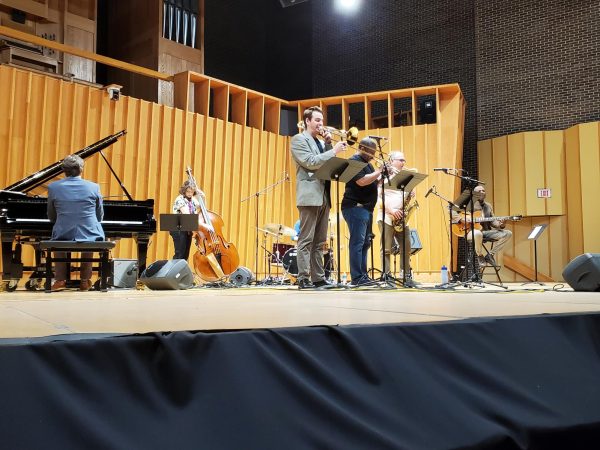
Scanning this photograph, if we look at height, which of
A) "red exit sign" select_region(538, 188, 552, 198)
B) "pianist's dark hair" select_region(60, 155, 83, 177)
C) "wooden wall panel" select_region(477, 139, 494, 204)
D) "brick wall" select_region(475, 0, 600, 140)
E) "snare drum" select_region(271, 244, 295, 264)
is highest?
"brick wall" select_region(475, 0, 600, 140)

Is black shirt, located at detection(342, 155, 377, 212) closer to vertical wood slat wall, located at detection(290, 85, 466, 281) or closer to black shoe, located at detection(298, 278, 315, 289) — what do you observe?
black shoe, located at detection(298, 278, 315, 289)

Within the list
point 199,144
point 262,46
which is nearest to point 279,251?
point 199,144

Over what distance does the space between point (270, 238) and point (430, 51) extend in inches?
191

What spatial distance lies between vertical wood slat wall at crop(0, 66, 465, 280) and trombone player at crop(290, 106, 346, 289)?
3641 millimetres

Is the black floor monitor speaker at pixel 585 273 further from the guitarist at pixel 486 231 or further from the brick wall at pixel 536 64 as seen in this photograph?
the brick wall at pixel 536 64

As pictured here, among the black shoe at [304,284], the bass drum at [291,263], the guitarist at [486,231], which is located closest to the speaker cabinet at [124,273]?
the bass drum at [291,263]

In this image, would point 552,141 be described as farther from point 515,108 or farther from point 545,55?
point 545,55

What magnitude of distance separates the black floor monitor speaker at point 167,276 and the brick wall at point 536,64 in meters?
7.25

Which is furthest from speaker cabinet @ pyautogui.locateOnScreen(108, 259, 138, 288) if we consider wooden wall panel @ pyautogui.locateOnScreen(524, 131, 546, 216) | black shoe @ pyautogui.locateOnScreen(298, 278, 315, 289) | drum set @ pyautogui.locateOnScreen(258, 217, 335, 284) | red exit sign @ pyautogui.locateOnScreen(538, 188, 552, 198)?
red exit sign @ pyautogui.locateOnScreen(538, 188, 552, 198)

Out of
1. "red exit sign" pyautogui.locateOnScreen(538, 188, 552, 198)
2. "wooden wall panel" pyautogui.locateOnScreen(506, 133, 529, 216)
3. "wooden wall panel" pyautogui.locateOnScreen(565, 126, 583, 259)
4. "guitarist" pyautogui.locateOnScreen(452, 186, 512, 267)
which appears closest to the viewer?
"guitarist" pyautogui.locateOnScreen(452, 186, 512, 267)

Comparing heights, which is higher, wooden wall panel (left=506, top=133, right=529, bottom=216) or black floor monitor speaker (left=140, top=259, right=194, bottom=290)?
wooden wall panel (left=506, top=133, right=529, bottom=216)

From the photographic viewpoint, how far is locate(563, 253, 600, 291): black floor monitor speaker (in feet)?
13.1

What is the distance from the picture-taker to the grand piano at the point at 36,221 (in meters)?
5.01

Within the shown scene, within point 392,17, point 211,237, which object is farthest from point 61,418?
point 392,17
